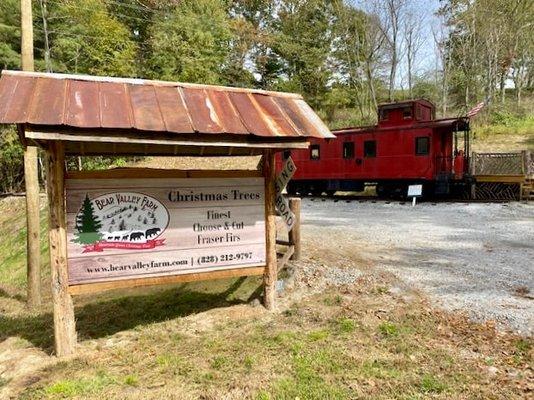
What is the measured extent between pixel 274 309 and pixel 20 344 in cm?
330

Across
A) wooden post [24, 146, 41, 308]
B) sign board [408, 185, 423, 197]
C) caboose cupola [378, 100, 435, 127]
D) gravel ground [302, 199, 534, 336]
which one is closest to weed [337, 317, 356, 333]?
gravel ground [302, 199, 534, 336]

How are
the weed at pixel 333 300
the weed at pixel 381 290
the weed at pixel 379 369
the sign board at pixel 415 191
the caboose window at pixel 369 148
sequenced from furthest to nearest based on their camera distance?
the caboose window at pixel 369 148 → the sign board at pixel 415 191 → the weed at pixel 381 290 → the weed at pixel 333 300 → the weed at pixel 379 369

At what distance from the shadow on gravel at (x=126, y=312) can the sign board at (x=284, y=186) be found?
4.58 ft

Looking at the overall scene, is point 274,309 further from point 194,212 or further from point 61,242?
point 61,242

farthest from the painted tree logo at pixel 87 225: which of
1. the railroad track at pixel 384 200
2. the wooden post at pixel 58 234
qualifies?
the railroad track at pixel 384 200

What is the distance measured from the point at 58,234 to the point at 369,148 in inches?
607

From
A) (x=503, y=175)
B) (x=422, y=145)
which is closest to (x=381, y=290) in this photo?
(x=422, y=145)

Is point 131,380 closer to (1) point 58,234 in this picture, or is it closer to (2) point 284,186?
(1) point 58,234

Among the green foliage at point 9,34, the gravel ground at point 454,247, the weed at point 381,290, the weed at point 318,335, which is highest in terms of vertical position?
the green foliage at point 9,34

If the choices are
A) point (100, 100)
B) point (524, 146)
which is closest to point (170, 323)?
point (100, 100)

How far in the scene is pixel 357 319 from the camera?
5254 mm

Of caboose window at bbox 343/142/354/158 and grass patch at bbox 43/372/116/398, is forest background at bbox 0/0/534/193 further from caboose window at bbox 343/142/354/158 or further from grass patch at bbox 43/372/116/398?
grass patch at bbox 43/372/116/398

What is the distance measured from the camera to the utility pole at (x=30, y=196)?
25.0 feet

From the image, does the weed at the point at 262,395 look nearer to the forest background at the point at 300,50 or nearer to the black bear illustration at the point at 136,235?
the black bear illustration at the point at 136,235
